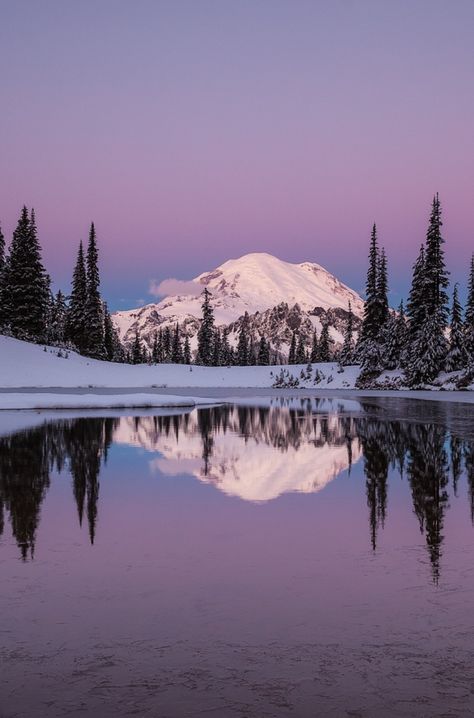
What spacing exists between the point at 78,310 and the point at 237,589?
77.6m

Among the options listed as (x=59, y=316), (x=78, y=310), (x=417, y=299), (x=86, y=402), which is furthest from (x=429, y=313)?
(x=59, y=316)

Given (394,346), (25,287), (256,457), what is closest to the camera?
(256,457)

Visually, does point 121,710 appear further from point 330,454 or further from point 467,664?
point 330,454

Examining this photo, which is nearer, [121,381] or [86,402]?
[86,402]

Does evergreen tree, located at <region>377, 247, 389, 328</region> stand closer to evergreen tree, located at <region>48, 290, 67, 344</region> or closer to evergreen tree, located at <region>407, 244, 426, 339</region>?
evergreen tree, located at <region>407, 244, 426, 339</region>

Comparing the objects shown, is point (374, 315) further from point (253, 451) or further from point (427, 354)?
point (253, 451)

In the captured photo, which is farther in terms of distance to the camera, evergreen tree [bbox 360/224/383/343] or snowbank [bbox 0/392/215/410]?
evergreen tree [bbox 360/224/383/343]

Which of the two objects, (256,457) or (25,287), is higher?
(25,287)

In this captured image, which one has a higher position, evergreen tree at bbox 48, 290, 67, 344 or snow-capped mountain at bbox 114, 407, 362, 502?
evergreen tree at bbox 48, 290, 67, 344

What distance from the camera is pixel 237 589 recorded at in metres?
6.09

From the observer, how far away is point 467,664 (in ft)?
14.7

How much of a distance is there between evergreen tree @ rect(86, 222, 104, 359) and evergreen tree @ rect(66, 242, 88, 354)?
524mm

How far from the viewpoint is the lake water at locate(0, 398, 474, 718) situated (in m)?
4.12

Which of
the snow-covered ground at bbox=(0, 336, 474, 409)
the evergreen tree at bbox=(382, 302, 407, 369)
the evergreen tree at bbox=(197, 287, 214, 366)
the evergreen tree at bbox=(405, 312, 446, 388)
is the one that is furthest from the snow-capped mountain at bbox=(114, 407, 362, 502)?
the evergreen tree at bbox=(197, 287, 214, 366)
